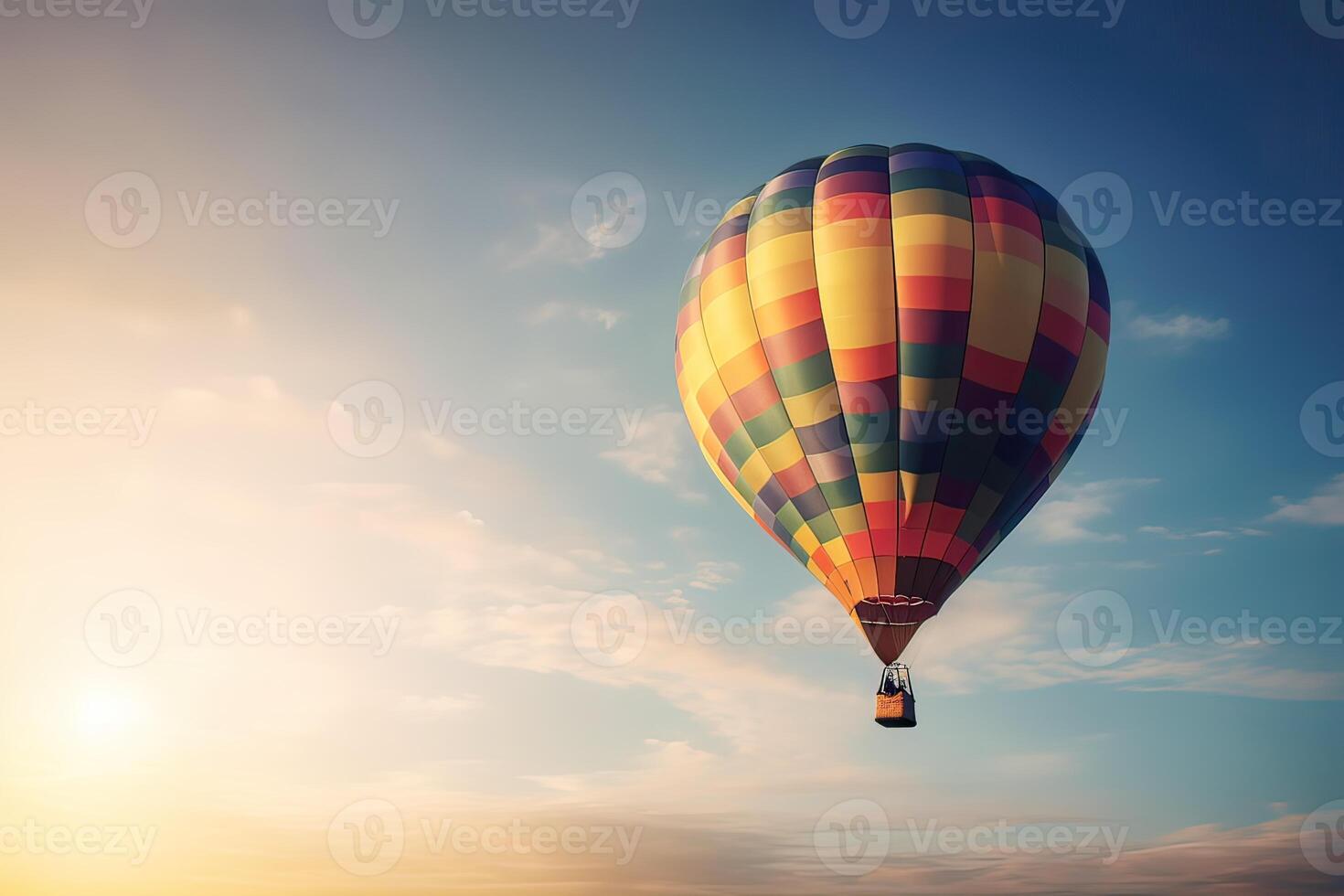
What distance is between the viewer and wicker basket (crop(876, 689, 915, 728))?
20.6 meters

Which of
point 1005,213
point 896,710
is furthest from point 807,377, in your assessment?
point 896,710

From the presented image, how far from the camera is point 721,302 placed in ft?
76.4

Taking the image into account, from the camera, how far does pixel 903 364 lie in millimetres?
21375

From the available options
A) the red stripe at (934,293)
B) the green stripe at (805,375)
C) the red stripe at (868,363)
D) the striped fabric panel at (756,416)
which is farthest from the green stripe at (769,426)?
the red stripe at (934,293)

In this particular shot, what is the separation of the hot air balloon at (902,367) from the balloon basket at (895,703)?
1.2 inches

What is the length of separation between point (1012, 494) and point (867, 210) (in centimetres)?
668

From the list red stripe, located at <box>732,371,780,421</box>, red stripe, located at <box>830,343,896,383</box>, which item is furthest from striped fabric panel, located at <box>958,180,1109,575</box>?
red stripe, located at <box>732,371,780,421</box>

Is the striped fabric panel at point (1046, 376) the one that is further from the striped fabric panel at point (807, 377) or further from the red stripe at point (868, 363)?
the red stripe at point (868, 363)

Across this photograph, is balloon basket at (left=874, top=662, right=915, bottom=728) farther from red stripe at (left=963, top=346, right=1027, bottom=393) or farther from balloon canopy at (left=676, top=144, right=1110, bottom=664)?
red stripe at (left=963, top=346, right=1027, bottom=393)

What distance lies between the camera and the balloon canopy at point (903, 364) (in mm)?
21344

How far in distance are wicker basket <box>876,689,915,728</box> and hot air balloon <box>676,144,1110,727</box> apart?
25 millimetres

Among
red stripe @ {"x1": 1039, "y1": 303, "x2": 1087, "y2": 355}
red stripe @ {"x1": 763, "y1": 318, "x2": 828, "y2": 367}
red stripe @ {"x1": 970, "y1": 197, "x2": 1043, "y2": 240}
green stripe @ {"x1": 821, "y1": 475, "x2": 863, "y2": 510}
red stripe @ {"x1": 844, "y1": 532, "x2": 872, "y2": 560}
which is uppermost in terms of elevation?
red stripe @ {"x1": 970, "y1": 197, "x2": 1043, "y2": 240}

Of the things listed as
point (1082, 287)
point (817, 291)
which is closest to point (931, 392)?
point (817, 291)

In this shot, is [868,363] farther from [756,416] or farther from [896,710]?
[896,710]
